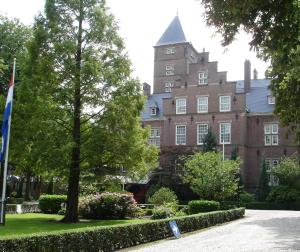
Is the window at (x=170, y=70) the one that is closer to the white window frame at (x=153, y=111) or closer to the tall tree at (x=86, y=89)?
the white window frame at (x=153, y=111)

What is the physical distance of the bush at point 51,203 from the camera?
3644cm

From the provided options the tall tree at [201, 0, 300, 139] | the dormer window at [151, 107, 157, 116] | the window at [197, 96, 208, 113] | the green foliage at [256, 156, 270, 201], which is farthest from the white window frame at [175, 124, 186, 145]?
the tall tree at [201, 0, 300, 139]

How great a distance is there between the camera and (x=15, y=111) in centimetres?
2588

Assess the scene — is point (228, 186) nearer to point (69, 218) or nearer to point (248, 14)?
point (69, 218)

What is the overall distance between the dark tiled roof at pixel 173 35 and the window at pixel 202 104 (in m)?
18.4

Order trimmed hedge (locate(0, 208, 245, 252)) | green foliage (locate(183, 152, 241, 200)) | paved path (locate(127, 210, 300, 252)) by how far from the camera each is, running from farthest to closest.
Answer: green foliage (locate(183, 152, 241, 200)) → paved path (locate(127, 210, 300, 252)) → trimmed hedge (locate(0, 208, 245, 252))

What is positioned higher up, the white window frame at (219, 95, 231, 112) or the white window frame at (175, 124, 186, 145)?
the white window frame at (219, 95, 231, 112)

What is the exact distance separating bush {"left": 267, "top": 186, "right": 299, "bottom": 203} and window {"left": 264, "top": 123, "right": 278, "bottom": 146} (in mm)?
9519

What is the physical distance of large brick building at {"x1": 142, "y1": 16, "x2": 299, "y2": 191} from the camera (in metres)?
58.8

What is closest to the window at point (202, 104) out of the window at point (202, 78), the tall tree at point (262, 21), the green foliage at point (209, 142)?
the window at point (202, 78)

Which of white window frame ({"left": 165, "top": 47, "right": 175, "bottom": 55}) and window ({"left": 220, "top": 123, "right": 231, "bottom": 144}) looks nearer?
window ({"left": 220, "top": 123, "right": 231, "bottom": 144})

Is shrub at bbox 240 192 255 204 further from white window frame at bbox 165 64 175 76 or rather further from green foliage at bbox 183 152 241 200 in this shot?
white window frame at bbox 165 64 175 76

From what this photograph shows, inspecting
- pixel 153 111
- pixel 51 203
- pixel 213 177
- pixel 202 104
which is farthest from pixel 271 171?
pixel 51 203

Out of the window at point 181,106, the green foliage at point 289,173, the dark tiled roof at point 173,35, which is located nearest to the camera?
the green foliage at point 289,173
